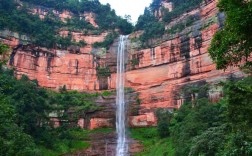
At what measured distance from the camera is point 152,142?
28531 millimetres

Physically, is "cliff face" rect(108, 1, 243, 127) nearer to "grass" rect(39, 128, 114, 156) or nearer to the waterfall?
the waterfall

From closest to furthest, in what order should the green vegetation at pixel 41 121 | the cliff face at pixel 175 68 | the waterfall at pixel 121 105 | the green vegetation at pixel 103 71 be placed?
the green vegetation at pixel 41 121
the waterfall at pixel 121 105
the cliff face at pixel 175 68
the green vegetation at pixel 103 71

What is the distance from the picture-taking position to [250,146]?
7605 mm

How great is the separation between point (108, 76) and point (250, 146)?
3375 centimetres

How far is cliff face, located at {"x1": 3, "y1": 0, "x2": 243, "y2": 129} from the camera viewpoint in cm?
3344

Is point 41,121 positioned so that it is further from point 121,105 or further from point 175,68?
point 175,68

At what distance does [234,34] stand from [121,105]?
2917 centimetres

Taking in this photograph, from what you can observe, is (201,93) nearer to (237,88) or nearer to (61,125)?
(61,125)

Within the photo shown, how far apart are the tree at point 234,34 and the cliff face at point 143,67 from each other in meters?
21.1

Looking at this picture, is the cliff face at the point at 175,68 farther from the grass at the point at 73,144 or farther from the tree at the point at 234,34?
the tree at the point at 234,34

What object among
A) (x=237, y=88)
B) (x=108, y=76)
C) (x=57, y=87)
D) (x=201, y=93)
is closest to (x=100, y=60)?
(x=108, y=76)

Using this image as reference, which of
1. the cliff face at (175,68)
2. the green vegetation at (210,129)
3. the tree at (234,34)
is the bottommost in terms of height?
the green vegetation at (210,129)

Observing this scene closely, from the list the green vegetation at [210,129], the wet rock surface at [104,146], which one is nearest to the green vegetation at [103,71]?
the green vegetation at [210,129]

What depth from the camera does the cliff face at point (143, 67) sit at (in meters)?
33.4
